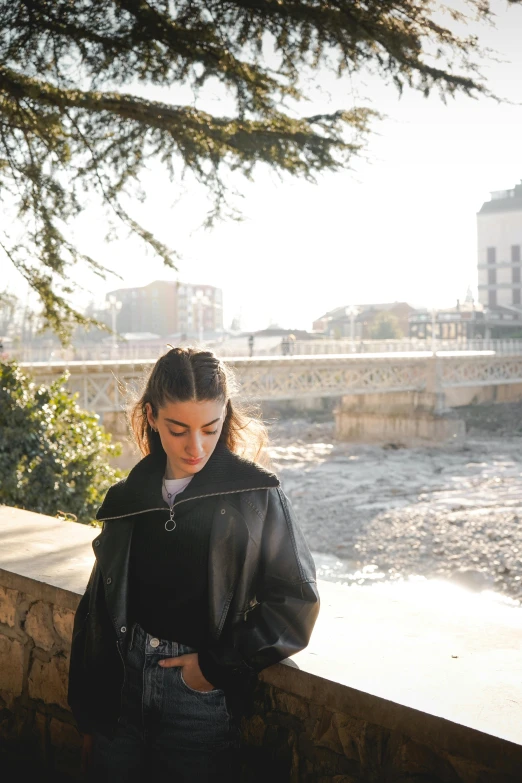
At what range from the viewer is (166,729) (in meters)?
1.70

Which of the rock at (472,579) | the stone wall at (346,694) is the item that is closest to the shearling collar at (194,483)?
the stone wall at (346,694)

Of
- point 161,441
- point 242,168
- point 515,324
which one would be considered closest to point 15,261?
point 242,168

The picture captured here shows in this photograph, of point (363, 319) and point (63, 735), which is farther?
point (363, 319)

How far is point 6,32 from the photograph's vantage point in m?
5.52

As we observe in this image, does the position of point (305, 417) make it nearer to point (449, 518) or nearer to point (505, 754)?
point (449, 518)

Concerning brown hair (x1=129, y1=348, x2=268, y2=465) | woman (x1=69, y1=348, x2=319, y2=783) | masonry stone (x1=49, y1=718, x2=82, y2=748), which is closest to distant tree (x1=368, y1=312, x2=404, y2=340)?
masonry stone (x1=49, y1=718, x2=82, y2=748)

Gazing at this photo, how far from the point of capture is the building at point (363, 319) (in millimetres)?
53750

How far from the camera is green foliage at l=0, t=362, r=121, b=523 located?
5.45 meters

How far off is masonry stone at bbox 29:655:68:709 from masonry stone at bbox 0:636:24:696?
0.19 feet

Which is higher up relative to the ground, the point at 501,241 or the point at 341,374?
the point at 501,241

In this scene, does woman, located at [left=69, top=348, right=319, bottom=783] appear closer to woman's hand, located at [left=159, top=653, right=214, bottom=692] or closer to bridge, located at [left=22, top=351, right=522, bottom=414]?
woman's hand, located at [left=159, top=653, right=214, bottom=692]

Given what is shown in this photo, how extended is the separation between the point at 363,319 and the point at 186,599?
179 feet

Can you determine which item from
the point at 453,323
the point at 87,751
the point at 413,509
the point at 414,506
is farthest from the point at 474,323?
the point at 87,751

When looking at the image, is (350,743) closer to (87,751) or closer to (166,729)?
(166,729)
